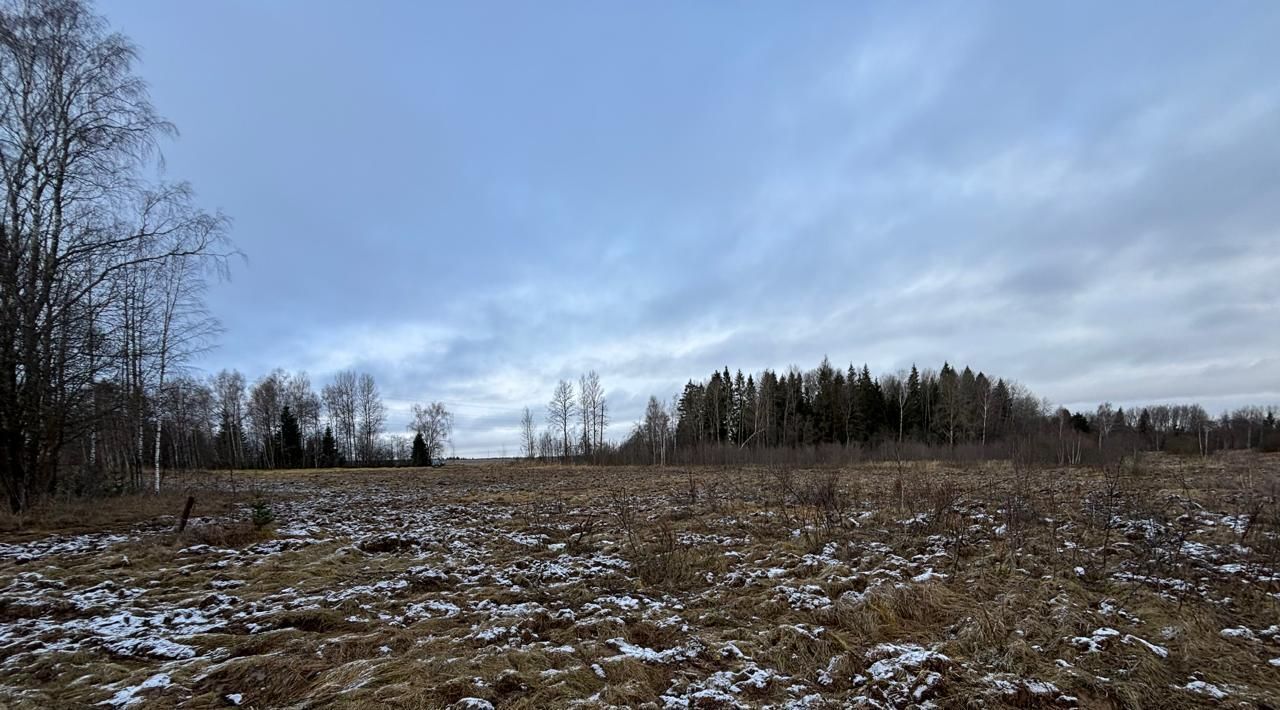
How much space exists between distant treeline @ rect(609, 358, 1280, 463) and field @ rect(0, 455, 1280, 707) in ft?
99.3

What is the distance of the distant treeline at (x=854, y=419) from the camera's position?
4403 centimetres

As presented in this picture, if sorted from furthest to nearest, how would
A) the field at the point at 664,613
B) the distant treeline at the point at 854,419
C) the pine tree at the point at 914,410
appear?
the pine tree at the point at 914,410
the distant treeline at the point at 854,419
the field at the point at 664,613

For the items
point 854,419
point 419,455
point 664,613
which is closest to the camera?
point 664,613

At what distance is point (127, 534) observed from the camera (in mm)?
9898

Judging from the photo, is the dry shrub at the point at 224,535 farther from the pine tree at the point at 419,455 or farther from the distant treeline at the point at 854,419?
the pine tree at the point at 419,455

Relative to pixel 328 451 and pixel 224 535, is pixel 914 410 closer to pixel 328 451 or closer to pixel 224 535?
pixel 224 535

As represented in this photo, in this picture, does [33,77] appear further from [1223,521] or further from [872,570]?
[1223,521]

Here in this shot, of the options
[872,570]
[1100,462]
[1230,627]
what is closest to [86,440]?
[872,570]

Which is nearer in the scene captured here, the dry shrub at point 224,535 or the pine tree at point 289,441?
the dry shrub at point 224,535

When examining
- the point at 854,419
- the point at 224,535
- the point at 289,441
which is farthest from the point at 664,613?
the point at 289,441

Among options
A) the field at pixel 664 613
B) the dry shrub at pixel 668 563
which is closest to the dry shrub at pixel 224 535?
the field at pixel 664 613

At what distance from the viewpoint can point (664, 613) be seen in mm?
5793

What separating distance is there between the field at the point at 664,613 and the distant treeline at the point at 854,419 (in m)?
30.3

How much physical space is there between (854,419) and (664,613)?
57105 millimetres
